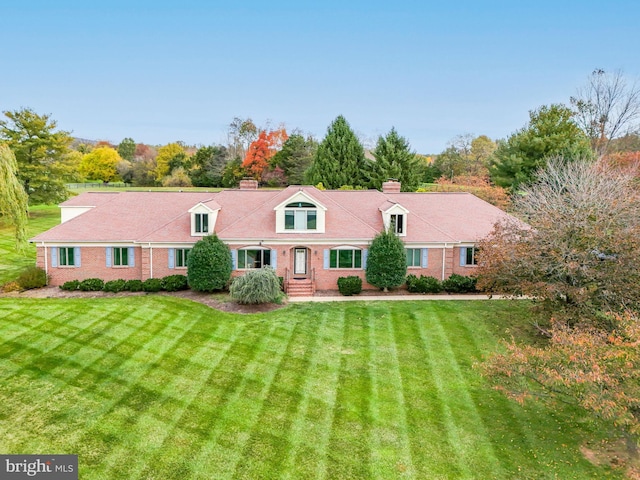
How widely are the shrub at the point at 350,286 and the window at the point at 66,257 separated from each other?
15.6 meters

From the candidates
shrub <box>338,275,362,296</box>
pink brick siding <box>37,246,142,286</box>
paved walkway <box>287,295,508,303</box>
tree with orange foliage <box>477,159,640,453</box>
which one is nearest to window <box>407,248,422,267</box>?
paved walkway <box>287,295,508,303</box>

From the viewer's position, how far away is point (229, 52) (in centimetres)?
4144

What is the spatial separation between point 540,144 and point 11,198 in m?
42.0

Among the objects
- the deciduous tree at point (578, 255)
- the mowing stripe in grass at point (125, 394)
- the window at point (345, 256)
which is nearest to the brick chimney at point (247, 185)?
the window at point (345, 256)

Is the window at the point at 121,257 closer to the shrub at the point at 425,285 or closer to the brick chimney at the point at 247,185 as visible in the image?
the brick chimney at the point at 247,185

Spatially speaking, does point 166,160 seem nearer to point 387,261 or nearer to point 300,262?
point 300,262

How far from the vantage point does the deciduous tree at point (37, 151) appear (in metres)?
43.6

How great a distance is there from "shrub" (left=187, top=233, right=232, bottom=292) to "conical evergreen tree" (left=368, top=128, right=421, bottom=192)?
29611mm

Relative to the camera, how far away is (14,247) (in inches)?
1374

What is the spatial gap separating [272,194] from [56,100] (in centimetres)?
2497

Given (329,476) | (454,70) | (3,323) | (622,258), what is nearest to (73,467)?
(329,476)

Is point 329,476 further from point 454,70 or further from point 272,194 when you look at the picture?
point 454,70

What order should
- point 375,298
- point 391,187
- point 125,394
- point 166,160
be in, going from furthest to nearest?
point 166,160
point 391,187
point 375,298
point 125,394

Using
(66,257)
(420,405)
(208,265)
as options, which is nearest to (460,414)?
(420,405)
